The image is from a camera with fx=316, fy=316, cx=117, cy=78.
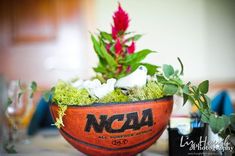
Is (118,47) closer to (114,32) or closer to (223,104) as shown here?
(114,32)

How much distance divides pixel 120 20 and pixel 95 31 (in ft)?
5.84

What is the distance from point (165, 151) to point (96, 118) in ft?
0.92

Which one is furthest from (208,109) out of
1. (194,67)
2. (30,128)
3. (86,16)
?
(194,67)

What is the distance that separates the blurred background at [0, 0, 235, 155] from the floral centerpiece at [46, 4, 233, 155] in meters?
1.72

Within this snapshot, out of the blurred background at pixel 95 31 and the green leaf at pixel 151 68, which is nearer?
the green leaf at pixel 151 68

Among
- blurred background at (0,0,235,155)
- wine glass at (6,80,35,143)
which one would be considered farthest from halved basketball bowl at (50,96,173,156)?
blurred background at (0,0,235,155)

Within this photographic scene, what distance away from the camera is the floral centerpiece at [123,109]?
65 centimetres

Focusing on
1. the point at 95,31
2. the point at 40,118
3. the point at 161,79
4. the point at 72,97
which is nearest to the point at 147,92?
the point at 161,79

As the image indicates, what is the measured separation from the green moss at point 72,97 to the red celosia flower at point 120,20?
171mm

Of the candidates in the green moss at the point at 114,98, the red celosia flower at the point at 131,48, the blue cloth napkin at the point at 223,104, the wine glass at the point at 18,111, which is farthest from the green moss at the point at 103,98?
the blue cloth napkin at the point at 223,104

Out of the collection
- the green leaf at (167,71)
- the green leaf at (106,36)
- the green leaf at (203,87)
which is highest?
the green leaf at (106,36)

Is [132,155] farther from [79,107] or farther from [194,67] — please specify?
[194,67]

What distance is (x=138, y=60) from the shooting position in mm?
774

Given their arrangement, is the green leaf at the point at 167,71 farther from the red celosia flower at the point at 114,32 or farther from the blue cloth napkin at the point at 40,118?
the blue cloth napkin at the point at 40,118
